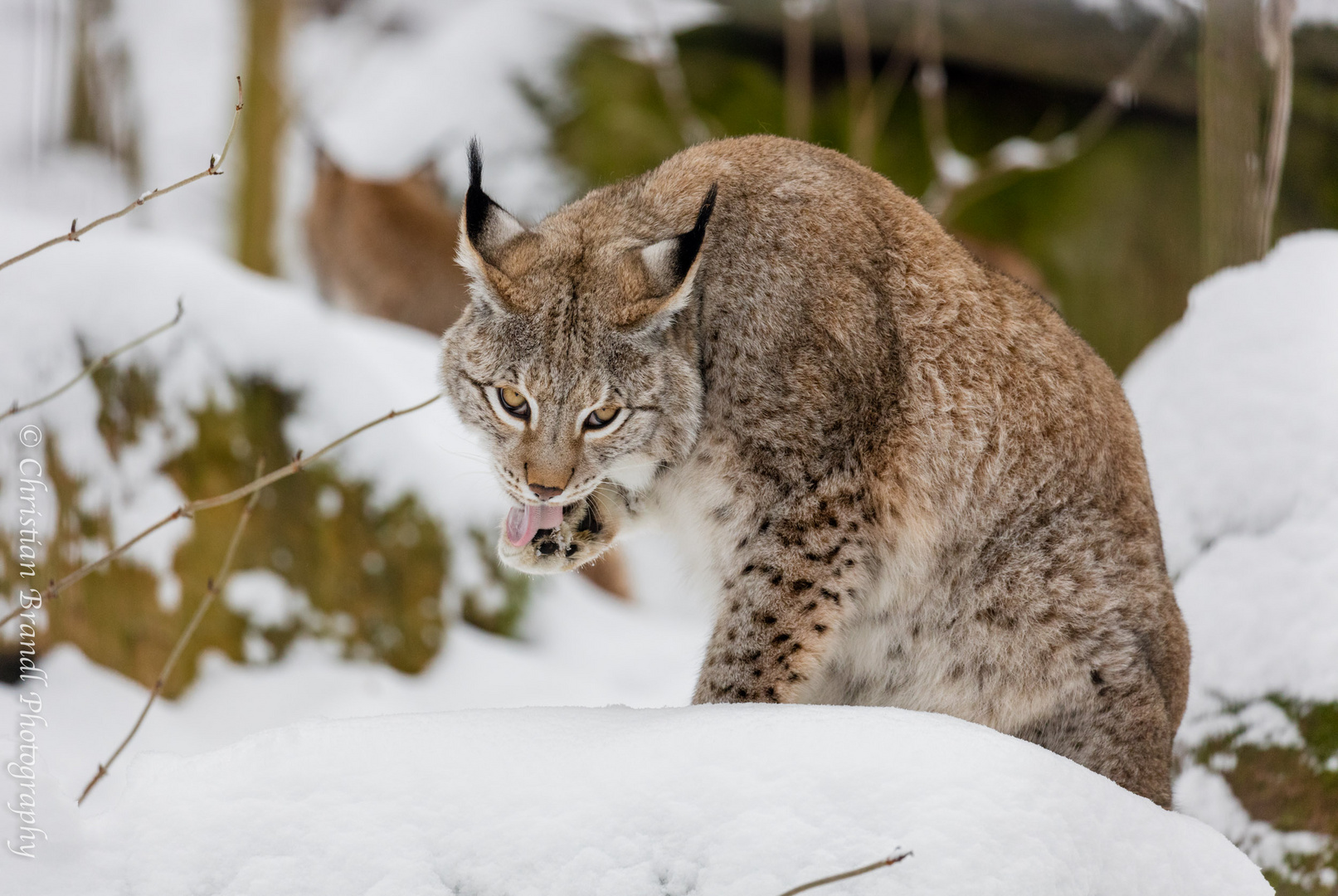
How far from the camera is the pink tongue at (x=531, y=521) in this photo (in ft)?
12.3

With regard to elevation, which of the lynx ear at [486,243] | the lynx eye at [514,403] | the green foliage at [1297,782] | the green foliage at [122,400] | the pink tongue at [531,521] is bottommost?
the green foliage at [122,400]

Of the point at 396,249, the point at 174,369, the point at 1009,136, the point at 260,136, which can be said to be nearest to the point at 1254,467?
the point at 174,369

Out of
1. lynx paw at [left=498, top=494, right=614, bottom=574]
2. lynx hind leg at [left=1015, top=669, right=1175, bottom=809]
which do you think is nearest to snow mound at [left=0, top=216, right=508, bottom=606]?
lynx paw at [left=498, top=494, right=614, bottom=574]

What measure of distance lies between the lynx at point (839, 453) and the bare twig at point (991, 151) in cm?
600

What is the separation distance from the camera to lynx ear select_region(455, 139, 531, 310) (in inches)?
140

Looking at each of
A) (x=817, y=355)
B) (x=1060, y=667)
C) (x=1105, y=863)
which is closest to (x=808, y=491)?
(x=817, y=355)

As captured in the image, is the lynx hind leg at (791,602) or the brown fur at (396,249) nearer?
the lynx hind leg at (791,602)

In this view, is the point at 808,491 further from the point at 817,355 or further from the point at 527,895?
the point at 527,895

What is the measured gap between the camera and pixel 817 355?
140 inches

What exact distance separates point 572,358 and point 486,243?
A: 50cm

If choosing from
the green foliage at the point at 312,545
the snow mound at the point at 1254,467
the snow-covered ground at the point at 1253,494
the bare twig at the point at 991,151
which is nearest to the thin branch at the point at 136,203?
the green foliage at the point at 312,545

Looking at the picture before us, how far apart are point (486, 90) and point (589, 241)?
7.47 m

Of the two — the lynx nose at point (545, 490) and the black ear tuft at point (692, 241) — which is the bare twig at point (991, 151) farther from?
the lynx nose at point (545, 490)

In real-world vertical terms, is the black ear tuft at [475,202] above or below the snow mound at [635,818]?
above
